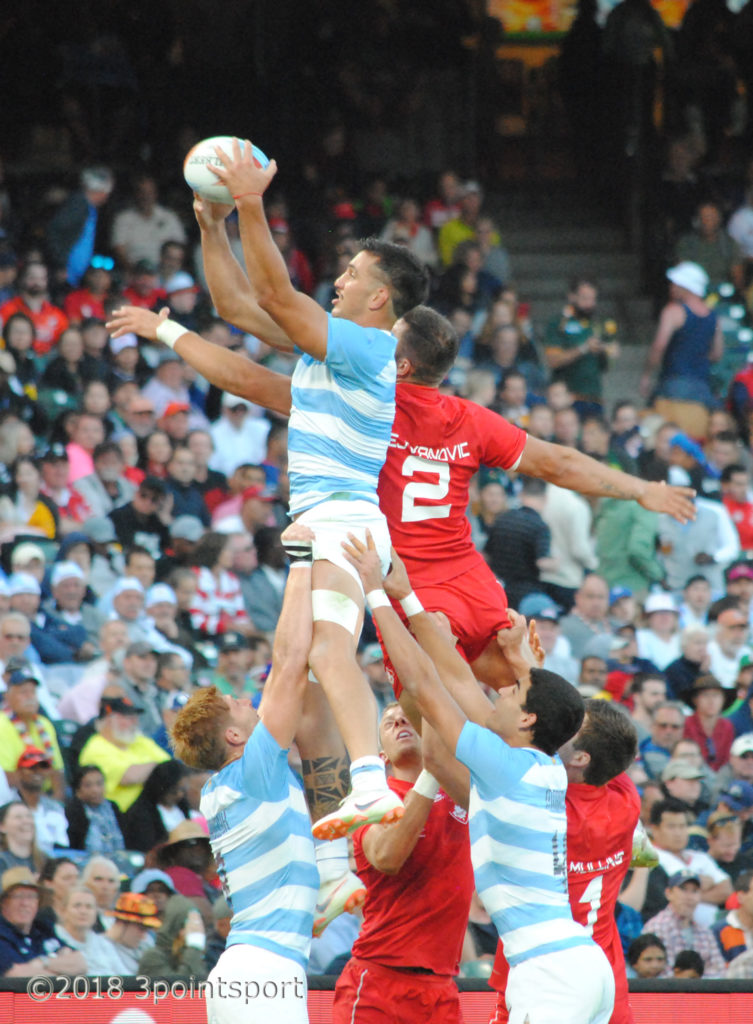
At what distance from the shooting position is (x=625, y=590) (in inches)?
440

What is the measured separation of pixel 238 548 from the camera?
33.8 ft

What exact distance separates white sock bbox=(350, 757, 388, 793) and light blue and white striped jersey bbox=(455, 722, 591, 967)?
0.82 feet

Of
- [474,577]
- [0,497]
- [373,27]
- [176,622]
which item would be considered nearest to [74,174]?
[373,27]

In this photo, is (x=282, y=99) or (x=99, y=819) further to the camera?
(x=282, y=99)

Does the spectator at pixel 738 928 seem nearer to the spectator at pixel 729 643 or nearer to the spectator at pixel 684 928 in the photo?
the spectator at pixel 684 928

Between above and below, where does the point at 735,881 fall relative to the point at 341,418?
below

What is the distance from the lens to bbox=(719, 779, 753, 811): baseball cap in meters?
9.28

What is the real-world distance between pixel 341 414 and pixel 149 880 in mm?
3195

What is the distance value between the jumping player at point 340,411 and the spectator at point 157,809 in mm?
3242

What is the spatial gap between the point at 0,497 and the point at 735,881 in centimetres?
483

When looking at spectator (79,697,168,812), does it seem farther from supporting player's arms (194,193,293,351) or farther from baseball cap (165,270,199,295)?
baseball cap (165,270,199,295)

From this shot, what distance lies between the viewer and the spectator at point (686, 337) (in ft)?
47.0

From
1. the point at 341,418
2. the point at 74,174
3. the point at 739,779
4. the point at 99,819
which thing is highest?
the point at 341,418

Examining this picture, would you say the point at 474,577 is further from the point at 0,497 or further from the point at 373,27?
the point at 373,27
